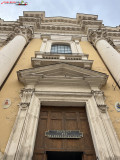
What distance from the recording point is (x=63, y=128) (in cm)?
454

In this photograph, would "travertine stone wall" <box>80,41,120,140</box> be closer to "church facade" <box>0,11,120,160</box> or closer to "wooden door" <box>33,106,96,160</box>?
"church facade" <box>0,11,120,160</box>

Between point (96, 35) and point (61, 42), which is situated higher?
point (61, 42)

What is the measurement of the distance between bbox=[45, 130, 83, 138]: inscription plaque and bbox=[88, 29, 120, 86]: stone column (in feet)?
10.1

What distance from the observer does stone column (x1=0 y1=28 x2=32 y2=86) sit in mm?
5910

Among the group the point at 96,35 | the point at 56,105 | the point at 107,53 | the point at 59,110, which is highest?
the point at 96,35

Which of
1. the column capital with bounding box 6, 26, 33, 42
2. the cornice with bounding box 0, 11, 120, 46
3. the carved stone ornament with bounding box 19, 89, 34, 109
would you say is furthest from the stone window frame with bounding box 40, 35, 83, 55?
the carved stone ornament with bounding box 19, 89, 34, 109

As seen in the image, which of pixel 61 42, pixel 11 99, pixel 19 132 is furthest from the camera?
pixel 61 42

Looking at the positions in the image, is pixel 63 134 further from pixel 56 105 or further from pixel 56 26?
pixel 56 26

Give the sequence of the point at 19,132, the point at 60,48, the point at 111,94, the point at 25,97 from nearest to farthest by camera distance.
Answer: the point at 19,132
the point at 25,97
the point at 111,94
the point at 60,48

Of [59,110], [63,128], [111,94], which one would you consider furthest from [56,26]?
[63,128]

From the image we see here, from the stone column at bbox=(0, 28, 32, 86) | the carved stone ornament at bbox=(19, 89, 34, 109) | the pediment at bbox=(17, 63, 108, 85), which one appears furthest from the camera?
the stone column at bbox=(0, 28, 32, 86)

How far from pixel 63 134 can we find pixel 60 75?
2920 millimetres

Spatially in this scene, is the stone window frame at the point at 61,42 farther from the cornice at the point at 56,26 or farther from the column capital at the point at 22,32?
the cornice at the point at 56,26

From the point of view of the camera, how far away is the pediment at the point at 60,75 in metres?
5.74
